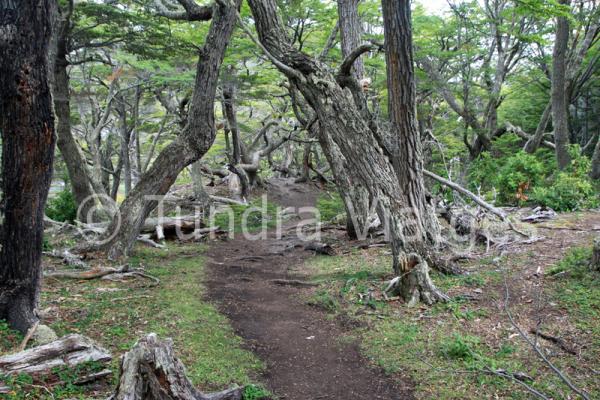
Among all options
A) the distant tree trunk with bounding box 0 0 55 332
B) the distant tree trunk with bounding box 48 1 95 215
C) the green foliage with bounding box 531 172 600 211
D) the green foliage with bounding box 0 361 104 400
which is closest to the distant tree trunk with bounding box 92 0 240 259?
the distant tree trunk with bounding box 48 1 95 215

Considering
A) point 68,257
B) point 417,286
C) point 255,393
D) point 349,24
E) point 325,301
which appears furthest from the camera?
point 349,24

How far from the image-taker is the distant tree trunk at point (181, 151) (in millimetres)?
8172

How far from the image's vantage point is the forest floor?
4062 mm

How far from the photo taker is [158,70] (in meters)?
A: 13.3

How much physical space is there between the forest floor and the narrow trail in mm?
19

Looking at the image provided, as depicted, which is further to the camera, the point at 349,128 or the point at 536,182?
the point at 536,182

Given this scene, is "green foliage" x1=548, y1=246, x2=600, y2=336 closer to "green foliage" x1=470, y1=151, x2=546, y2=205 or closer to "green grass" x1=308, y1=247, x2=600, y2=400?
"green grass" x1=308, y1=247, x2=600, y2=400

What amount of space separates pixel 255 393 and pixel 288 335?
1.75 m

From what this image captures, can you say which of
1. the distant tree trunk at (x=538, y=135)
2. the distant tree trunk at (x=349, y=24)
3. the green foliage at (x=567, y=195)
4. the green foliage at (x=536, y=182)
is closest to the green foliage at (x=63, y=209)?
the distant tree trunk at (x=349, y=24)

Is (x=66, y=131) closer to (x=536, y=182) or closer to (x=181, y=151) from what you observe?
(x=181, y=151)

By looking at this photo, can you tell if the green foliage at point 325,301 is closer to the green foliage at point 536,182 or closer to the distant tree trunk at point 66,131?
the green foliage at point 536,182

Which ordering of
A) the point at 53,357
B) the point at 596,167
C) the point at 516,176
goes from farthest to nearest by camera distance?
the point at 596,167, the point at 516,176, the point at 53,357

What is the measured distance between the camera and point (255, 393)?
12.8ft

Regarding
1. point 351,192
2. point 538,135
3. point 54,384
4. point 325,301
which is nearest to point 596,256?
point 325,301
